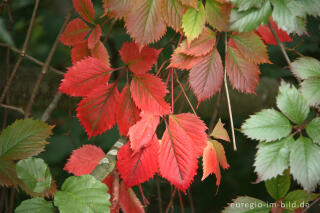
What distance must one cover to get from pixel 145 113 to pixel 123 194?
145 millimetres

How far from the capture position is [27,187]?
1.42ft

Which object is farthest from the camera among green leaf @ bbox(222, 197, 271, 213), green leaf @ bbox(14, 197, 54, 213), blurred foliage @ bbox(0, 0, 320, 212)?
blurred foliage @ bbox(0, 0, 320, 212)

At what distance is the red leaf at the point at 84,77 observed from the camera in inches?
18.2

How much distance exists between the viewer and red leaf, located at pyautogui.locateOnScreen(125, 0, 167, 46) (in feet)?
1.46

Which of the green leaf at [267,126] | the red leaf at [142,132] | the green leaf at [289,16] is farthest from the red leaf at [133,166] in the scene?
the green leaf at [289,16]

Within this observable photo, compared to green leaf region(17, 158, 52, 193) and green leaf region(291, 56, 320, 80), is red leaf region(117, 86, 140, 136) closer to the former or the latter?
green leaf region(17, 158, 52, 193)

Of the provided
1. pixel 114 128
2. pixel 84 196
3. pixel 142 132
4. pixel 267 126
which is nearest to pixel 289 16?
pixel 267 126

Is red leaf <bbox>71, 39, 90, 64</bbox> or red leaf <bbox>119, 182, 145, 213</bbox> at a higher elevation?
red leaf <bbox>71, 39, 90, 64</bbox>

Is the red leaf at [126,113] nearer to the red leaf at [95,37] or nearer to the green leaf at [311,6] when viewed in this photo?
the red leaf at [95,37]

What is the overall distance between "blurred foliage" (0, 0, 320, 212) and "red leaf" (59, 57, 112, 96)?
7.3 inches

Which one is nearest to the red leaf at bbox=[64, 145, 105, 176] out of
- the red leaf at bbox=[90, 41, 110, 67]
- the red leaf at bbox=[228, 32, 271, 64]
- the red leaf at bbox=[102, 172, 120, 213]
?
the red leaf at bbox=[102, 172, 120, 213]

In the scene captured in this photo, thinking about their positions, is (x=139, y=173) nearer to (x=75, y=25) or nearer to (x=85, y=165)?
(x=85, y=165)

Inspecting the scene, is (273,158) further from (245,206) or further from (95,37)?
(95,37)

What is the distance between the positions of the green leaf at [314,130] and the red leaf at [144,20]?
233mm
